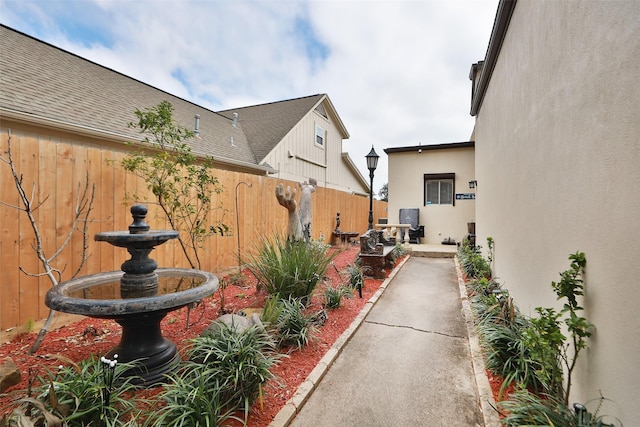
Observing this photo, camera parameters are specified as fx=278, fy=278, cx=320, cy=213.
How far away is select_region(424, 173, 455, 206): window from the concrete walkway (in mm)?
8599

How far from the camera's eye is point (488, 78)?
6594 millimetres

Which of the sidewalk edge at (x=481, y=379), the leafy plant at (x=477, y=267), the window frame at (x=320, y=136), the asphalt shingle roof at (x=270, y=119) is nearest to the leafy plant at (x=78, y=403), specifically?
the sidewalk edge at (x=481, y=379)

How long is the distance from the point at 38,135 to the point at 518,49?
29.4 ft

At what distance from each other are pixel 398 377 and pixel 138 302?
8.43ft

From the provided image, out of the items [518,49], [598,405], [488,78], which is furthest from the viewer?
[488,78]

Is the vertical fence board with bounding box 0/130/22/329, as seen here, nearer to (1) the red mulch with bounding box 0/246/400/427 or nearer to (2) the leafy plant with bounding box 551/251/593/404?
(1) the red mulch with bounding box 0/246/400/427

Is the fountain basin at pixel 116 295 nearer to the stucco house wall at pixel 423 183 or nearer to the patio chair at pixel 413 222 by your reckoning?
the patio chair at pixel 413 222

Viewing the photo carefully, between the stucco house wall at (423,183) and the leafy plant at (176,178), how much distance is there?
9485mm

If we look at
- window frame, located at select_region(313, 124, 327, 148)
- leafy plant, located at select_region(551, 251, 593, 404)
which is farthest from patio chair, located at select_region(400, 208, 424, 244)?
leafy plant, located at select_region(551, 251, 593, 404)

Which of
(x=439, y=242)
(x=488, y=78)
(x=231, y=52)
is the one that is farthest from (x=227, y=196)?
(x=439, y=242)

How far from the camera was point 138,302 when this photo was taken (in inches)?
86.3

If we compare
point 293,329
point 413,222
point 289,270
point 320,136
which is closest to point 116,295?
point 293,329

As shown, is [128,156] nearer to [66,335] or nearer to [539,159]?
[66,335]

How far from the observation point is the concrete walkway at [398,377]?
7.68 ft
